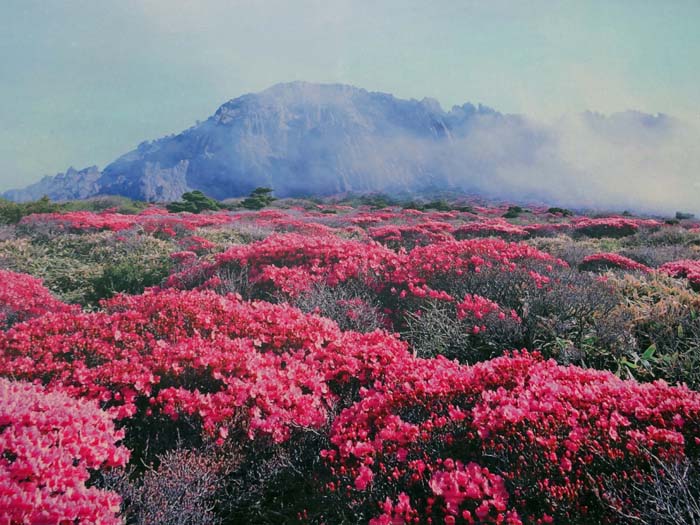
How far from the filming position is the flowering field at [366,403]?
2.22 meters

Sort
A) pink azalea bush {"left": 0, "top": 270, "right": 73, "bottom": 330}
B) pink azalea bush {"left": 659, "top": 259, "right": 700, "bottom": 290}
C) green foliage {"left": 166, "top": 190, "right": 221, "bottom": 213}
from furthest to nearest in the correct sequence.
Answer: green foliage {"left": 166, "top": 190, "right": 221, "bottom": 213} < pink azalea bush {"left": 659, "top": 259, "right": 700, "bottom": 290} < pink azalea bush {"left": 0, "top": 270, "right": 73, "bottom": 330}

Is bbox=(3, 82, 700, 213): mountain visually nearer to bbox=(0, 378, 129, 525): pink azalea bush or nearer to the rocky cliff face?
the rocky cliff face

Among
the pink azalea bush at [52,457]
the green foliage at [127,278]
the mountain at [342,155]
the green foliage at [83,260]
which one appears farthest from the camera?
the mountain at [342,155]

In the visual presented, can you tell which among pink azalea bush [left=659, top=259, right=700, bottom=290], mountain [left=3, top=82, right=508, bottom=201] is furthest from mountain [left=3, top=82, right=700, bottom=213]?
pink azalea bush [left=659, top=259, right=700, bottom=290]

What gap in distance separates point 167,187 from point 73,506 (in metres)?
130

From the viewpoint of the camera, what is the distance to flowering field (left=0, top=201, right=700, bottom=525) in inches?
87.6

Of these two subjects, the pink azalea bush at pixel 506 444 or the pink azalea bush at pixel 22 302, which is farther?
the pink azalea bush at pixel 22 302

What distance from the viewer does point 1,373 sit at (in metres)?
3.74

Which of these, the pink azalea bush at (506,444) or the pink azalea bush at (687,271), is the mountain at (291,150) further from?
the pink azalea bush at (506,444)

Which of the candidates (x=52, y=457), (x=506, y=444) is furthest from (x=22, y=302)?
(x=506, y=444)

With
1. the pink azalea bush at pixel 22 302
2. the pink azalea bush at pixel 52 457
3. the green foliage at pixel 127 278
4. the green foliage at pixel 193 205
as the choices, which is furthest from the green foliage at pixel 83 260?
the green foliage at pixel 193 205

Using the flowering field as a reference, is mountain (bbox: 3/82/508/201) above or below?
above

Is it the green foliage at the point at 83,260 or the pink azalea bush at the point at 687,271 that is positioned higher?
the green foliage at the point at 83,260

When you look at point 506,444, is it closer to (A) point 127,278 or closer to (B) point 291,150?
(A) point 127,278
